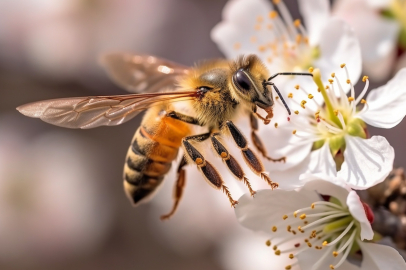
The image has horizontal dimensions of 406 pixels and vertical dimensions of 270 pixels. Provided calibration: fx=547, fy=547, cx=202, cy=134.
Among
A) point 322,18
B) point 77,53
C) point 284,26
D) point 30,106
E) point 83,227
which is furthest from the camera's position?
point 77,53

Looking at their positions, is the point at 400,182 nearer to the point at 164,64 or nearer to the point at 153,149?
the point at 153,149

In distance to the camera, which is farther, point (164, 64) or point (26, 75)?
point (26, 75)

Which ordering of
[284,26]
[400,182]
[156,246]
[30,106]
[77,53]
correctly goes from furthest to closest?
[77,53], [156,246], [284,26], [400,182], [30,106]

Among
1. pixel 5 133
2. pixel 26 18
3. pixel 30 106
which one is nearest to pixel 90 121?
pixel 30 106

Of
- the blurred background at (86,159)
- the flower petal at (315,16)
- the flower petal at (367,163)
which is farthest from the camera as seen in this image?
the blurred background at (86,159)

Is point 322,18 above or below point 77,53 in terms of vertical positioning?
below

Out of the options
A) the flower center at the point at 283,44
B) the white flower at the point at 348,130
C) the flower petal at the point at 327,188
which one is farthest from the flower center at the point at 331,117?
the flower center at the point at 283,44

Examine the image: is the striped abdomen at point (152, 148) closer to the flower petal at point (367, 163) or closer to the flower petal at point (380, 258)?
the flower petal at point (367, 163)
